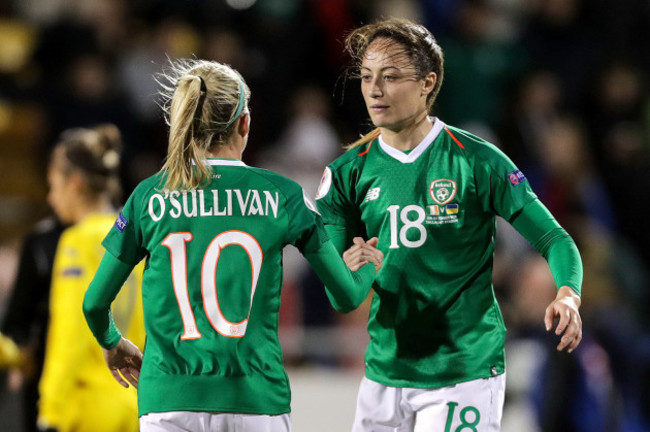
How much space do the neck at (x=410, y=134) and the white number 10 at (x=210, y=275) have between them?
2.88 ft

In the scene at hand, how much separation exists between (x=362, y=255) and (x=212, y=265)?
58cm

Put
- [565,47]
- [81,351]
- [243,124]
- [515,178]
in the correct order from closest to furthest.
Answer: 1. [243,124]
2. [515,178]
3. [81,351]
4. [565,47]

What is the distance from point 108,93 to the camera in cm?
927

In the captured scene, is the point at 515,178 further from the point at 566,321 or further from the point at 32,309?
the point at 32,309

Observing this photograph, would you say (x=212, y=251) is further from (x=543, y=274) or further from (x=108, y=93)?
(x=108, y=93)

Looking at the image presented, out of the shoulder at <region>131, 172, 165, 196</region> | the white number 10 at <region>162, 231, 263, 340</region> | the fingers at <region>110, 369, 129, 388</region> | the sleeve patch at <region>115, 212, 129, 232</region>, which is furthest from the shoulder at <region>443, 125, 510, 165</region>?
the fingers at <region>110, 369, 129, 388</region>

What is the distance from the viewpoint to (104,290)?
11.7 ft

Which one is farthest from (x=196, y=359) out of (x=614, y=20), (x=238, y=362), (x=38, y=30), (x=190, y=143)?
(x=614, y=20)

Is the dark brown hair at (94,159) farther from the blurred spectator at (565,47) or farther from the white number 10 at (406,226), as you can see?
the blurred spectator at (565,47)

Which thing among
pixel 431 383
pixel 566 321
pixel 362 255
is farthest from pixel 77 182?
pixel 566 321

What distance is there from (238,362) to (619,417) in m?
3.54

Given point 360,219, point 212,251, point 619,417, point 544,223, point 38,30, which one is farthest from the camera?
point 38,30

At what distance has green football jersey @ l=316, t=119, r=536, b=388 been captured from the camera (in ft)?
12.7

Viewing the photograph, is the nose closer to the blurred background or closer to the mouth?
the mouth
